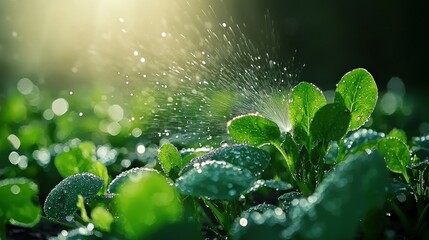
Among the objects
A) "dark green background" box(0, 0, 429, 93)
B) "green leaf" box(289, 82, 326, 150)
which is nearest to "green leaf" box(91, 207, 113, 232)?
"green leaf" box(289, 82, 326, 150)

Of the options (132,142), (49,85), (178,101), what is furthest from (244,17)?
(178,101)

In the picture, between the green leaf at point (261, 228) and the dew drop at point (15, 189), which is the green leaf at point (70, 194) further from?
the green leaf at point (261, 228)

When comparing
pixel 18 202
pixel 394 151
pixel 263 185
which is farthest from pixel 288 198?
pixel 18 202

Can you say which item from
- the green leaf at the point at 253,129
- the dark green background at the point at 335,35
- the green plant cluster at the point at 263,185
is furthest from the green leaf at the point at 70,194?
the dark green background at the point at 335,35

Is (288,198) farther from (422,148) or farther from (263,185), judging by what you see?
(422,148)

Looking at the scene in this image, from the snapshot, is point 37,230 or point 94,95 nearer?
point 37,230

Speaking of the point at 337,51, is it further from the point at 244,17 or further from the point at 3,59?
the point at 3,59
